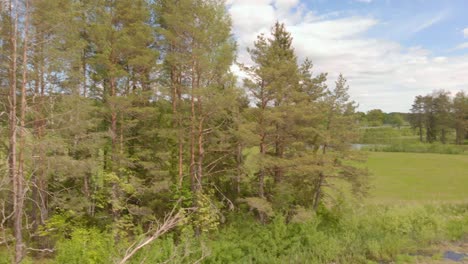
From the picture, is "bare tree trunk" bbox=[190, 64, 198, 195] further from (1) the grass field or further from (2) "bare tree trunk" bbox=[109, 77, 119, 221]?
(1) the grass field

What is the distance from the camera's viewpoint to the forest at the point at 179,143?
9.87 meters

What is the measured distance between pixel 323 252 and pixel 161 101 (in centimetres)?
922

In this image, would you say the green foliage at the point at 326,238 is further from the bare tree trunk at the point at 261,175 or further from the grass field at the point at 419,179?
the grass field at the point at 419,179

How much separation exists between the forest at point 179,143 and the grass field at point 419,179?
330 cm

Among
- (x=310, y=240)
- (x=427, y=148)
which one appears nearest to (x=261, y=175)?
(x=310, y=240)

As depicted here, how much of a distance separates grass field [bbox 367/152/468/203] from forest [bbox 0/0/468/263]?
130 inches

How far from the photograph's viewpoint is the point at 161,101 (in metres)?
11.9

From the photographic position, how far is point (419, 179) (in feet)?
91.6

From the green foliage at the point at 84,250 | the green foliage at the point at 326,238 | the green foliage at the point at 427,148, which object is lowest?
the green foliage at the point at 326,238

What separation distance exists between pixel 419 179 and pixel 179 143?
25623 mm

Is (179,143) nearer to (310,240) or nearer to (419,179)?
(310,240)

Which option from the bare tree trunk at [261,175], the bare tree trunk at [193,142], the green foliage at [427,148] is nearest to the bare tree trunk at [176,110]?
the bare tree trunk at [193,142]

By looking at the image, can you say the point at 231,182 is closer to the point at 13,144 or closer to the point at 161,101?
the point at 161,101

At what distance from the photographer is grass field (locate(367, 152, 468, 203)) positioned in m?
21.2
